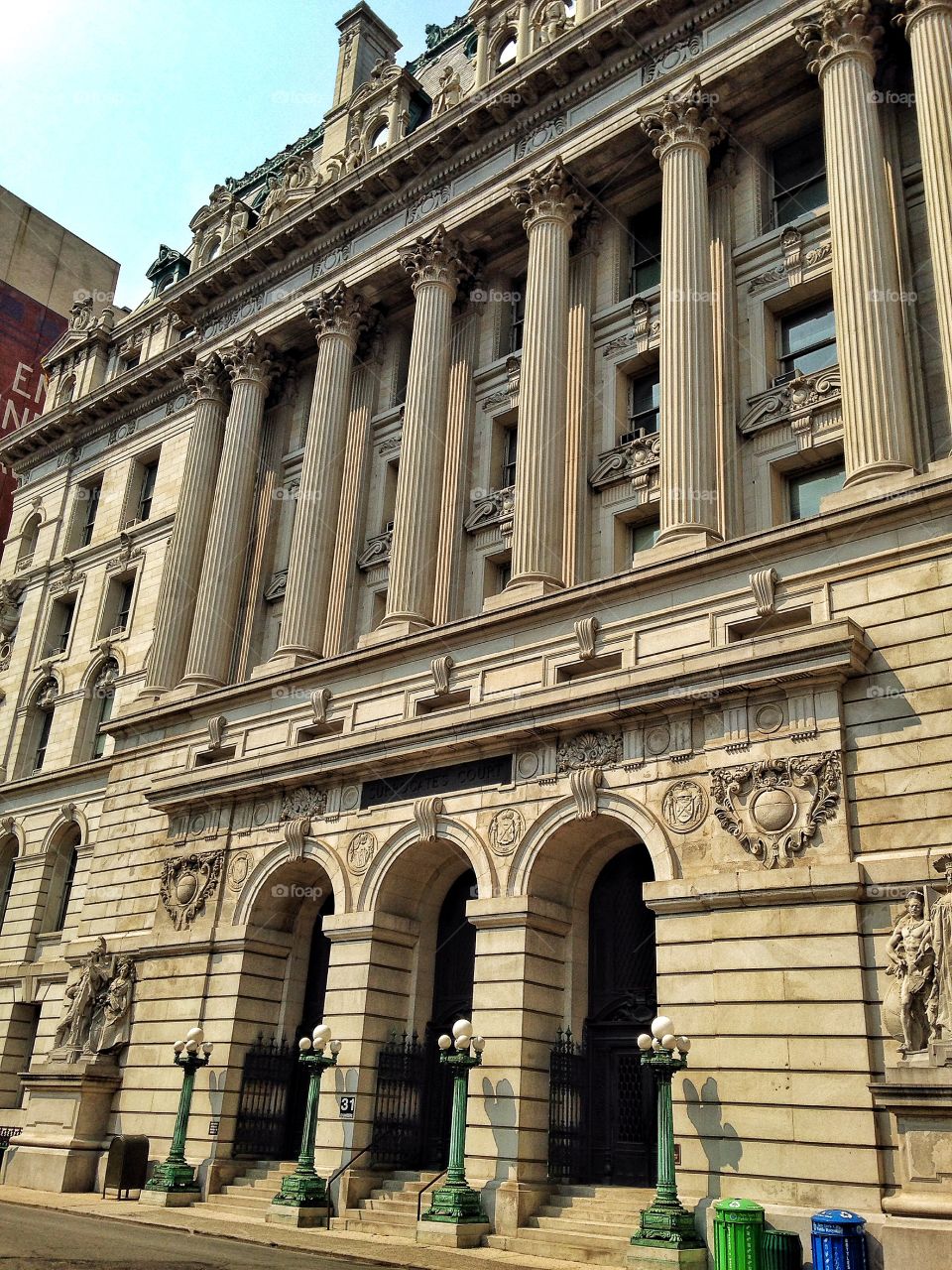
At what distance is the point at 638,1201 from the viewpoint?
20328mm

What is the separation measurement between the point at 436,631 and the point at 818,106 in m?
16.2

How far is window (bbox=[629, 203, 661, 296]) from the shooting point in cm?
3123

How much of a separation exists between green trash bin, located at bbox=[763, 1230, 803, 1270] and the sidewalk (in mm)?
3199

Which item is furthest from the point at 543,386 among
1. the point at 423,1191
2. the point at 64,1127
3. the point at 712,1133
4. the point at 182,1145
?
the point at 64,1127

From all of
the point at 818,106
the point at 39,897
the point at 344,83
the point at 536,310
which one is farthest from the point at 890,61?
the point at 39,897

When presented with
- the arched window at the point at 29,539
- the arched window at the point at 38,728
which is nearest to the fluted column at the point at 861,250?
the arched window at the point at 38,728

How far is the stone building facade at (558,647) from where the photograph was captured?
63.3 ft

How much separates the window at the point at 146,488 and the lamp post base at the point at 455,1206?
31.2 meters

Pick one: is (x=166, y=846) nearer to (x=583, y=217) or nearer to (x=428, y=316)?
(x=428, y=316)

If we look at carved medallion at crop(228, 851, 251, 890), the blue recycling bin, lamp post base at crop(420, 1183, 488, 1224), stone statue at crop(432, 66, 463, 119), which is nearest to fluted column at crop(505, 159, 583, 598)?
stone statue at crop(432, 66, 463, 119)

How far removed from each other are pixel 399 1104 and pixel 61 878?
71.4 ft

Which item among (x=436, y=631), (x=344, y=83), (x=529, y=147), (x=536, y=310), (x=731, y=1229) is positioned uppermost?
(x=344, y=83)

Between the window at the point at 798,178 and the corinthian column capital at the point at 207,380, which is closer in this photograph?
the window at the point at 798,178

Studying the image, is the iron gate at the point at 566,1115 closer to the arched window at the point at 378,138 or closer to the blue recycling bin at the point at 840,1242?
the blue recycling bin at the point at 840,1242
